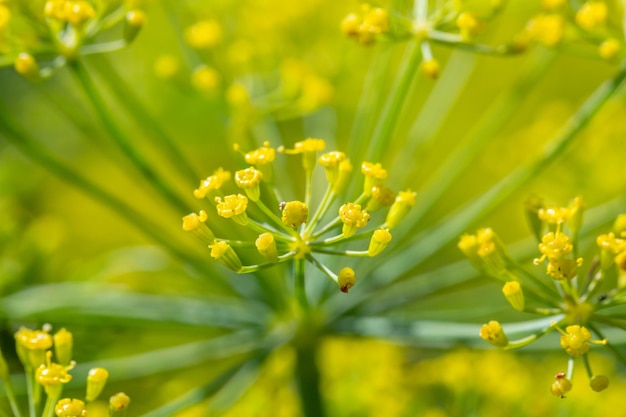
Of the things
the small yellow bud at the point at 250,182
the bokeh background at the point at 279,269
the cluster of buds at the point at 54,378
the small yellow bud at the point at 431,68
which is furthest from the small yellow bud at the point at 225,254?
the small yellow bud at the point at 431,68

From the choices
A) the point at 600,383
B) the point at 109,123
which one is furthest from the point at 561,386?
the point at 109,123

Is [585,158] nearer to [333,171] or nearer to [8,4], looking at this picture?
[333,171]

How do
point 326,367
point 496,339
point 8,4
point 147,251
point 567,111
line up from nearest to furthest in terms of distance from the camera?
point 496,339 < point 8,4 < point 326,367 < point 147,251 < point 567,111

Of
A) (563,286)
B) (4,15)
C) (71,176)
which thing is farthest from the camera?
(71,176)

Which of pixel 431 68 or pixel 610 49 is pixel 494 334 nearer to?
pixel 431 68

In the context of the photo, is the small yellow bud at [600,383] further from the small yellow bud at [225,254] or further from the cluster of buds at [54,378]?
the cluster of buds at [54,378]

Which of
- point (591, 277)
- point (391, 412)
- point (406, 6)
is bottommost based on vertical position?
point (391, 412)

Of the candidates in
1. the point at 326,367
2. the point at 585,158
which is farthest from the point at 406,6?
the point at 326,367

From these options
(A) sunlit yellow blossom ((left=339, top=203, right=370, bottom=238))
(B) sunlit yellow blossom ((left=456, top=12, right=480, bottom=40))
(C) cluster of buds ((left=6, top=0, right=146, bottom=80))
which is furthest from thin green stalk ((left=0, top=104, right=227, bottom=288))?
(B) sunlit yellow blossom ((left=456, top=12, right=480, bottom=40))
